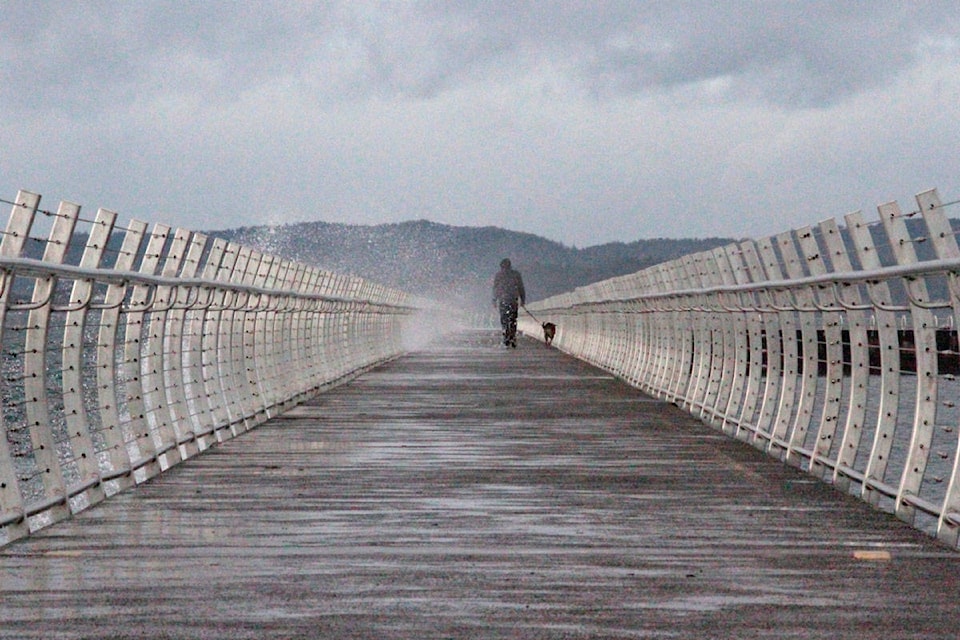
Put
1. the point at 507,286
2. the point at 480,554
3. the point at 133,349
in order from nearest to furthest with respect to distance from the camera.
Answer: the point at 480,554 < the point at 133,349 < the point at 507,286

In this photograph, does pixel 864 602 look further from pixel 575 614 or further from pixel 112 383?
pixel 112 383

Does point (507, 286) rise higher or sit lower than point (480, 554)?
higher

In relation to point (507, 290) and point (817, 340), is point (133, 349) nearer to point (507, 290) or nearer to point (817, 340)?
point (817, 340)

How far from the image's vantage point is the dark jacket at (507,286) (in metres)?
38.4

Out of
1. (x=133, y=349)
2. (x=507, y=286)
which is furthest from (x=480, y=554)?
(x=507, y=286)

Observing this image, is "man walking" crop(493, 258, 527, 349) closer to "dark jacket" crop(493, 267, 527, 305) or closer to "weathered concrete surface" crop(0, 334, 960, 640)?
"dark jacket" crop(493, 267, 527, 305)

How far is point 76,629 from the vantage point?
546 centimetres

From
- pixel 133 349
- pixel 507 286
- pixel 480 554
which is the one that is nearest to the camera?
pixel 480 554

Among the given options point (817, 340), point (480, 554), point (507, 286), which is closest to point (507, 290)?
point (507, 286)

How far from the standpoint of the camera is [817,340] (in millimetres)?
11195

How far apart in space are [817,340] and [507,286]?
91.0 feet

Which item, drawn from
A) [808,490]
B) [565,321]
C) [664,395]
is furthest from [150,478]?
[565,321]

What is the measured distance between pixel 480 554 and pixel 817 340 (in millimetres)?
4686

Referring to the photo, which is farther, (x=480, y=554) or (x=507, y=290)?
(x=507, y=290)
